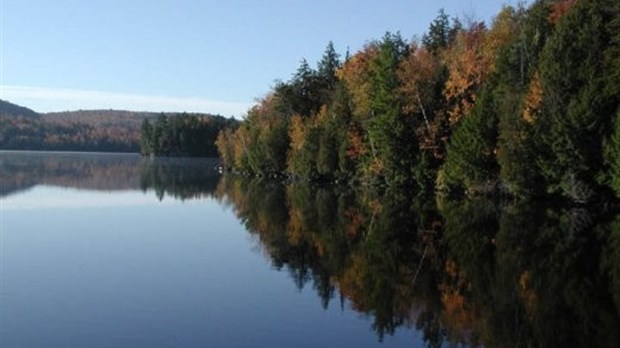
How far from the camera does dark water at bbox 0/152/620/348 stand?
689 inches

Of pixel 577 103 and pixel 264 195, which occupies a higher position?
pixel 577 103

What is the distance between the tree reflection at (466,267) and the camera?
18422 mm

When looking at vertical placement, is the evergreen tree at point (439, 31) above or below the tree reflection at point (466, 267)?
above

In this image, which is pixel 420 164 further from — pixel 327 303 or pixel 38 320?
pixel 38 320

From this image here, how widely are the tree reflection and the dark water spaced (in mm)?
75

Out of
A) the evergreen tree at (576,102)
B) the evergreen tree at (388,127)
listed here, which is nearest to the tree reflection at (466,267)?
the evergreen tree at (576,102)

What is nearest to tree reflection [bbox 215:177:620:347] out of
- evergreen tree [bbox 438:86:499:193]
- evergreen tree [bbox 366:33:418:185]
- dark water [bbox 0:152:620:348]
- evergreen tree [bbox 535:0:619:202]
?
dark water [bbox 0:152:620:348]

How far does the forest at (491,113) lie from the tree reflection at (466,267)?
5.01 metres

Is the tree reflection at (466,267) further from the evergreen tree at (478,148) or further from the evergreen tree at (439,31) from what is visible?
the evergreen tree at (439,31)

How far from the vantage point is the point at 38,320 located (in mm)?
18109

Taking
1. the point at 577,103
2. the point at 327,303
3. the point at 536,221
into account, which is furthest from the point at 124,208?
the point at 327,303

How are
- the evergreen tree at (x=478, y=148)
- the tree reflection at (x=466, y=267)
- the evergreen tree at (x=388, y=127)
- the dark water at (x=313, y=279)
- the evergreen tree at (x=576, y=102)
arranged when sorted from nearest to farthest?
the dark water at (x=313, y=279), the tree reflection at (x=466, y=267), the evergreen tree at (x=576, y=102), the evergreen tree at (x=478, y=148), the evergreen tree at (x=388, y=127)

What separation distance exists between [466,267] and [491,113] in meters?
32.8

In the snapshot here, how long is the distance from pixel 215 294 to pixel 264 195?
1850 inches
